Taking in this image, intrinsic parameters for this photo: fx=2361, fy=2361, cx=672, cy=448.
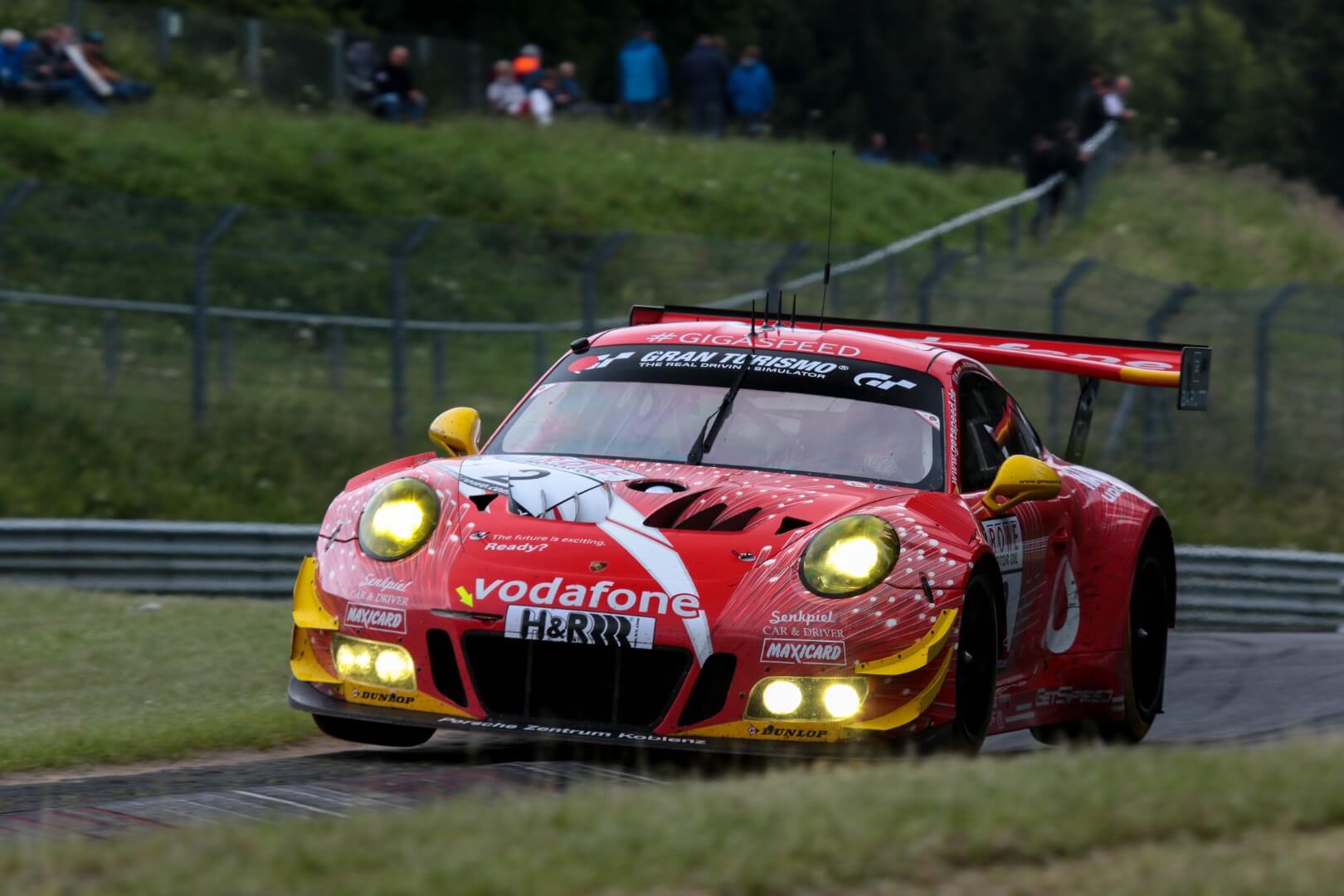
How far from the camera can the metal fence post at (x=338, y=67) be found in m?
31.4

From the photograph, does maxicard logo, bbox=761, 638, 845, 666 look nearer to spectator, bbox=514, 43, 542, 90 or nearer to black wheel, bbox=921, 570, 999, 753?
black wheel, bbox=921, 570, 999, 753

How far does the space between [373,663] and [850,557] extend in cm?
145

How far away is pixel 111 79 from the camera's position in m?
26.3

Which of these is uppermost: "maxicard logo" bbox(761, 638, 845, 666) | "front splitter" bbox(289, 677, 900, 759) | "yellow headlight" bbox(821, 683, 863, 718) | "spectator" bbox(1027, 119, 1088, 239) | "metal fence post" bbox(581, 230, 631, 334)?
"spectator" bbox(1027, 119, 1088, 239)

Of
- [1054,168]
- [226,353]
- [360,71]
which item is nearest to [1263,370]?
[226,353]

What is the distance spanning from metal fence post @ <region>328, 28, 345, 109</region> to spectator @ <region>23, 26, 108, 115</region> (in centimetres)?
572

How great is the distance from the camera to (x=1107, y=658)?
859 cm

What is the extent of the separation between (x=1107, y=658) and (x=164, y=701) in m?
4.04

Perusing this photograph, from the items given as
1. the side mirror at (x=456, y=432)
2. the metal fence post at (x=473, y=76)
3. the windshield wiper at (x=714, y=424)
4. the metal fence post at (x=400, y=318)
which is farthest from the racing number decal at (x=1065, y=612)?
the metal fence post at (x=473, y=76)

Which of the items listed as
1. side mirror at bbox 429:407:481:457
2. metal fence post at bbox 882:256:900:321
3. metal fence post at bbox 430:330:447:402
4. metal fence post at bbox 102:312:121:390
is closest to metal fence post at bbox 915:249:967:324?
metal fence post at bbox 882:256:900:321

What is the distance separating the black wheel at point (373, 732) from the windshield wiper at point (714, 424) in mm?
1250

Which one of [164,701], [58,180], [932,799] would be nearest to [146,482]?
[58,180]

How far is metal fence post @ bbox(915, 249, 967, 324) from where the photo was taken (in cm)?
1906

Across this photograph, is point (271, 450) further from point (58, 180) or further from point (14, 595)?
point (58, 180)
